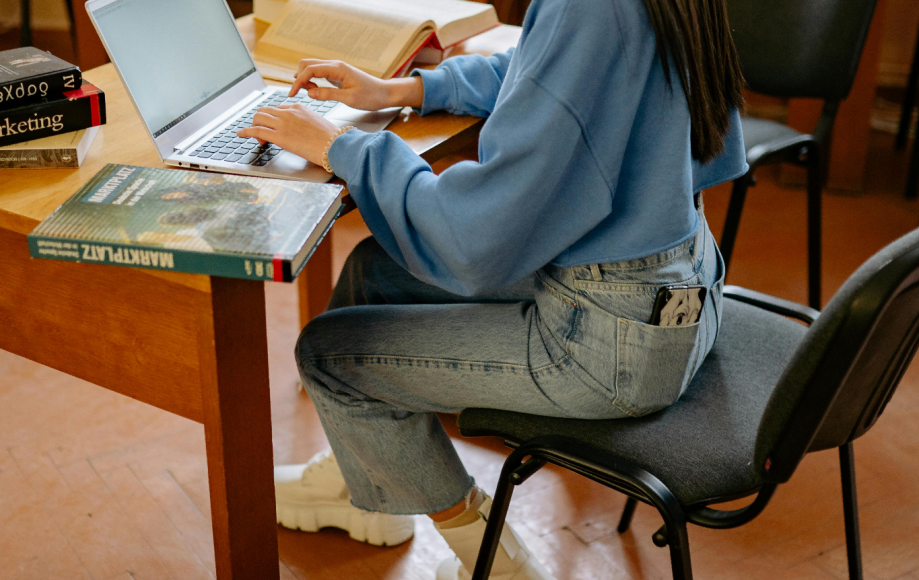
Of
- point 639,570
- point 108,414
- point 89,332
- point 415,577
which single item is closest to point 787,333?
point 639,570

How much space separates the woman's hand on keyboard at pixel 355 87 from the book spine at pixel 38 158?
31cm

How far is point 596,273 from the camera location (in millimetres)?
892

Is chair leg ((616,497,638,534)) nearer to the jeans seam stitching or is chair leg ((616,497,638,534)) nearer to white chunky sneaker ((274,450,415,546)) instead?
white chunky sneaker ((274,450,415,546))

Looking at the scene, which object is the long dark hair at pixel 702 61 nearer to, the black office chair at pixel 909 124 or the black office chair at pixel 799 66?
the black office chair at pixel 799 66

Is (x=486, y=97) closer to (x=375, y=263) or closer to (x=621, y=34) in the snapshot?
(x=375, y=263)

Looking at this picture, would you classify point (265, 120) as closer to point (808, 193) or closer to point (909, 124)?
point (808, 193)

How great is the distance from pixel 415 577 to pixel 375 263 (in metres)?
0.50

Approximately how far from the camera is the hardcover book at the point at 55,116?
0.92 m

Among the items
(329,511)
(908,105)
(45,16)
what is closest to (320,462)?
(329,511)

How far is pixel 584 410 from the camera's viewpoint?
0.93 meters

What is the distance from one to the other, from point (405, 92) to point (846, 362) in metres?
0.70

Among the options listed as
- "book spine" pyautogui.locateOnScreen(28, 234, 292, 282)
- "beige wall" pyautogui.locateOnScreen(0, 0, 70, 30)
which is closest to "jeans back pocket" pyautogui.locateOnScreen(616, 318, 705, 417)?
"book spine" pyautogui.locateOnScreen(28, 234, 292, 282)

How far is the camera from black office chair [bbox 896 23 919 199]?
2.76m

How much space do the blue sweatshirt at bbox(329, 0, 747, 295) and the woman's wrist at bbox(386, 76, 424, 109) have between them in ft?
0.86
